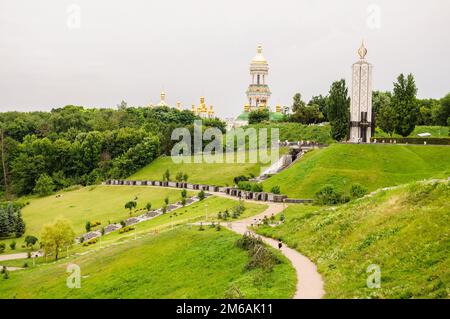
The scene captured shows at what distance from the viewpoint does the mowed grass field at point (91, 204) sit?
5931 centimetres

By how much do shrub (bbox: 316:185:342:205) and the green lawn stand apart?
2009 centimetres

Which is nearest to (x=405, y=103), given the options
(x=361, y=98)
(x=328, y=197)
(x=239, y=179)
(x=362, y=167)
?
(x=361, y=98)

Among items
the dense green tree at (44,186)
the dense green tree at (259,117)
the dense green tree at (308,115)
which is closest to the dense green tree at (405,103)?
the dense green tree at (308,115)

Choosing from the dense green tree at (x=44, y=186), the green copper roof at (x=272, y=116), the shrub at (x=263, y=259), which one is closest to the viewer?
the shrub at (x=263, y=259)

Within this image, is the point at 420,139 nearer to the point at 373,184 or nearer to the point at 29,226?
the point at 373,184

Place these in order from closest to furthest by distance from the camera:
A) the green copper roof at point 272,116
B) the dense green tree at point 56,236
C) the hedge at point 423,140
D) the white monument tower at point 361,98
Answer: the dense green tree at point 56,236, the hedge at point 423,140, the white monument tower at point 361,98, the green copper roof at point 272,116

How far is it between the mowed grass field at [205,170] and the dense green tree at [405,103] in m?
15.7

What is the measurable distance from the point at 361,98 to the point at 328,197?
23.2m

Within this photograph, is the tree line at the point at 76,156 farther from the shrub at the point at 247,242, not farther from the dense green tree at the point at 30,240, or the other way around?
the shrub at the point at 247,242

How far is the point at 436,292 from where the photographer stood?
18906 mm

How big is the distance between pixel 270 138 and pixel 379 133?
1719 cm

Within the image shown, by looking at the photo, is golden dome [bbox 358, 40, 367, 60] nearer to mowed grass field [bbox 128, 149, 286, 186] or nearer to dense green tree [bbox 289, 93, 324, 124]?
mowed grass field [bbox 128, 149, 286, 186]
